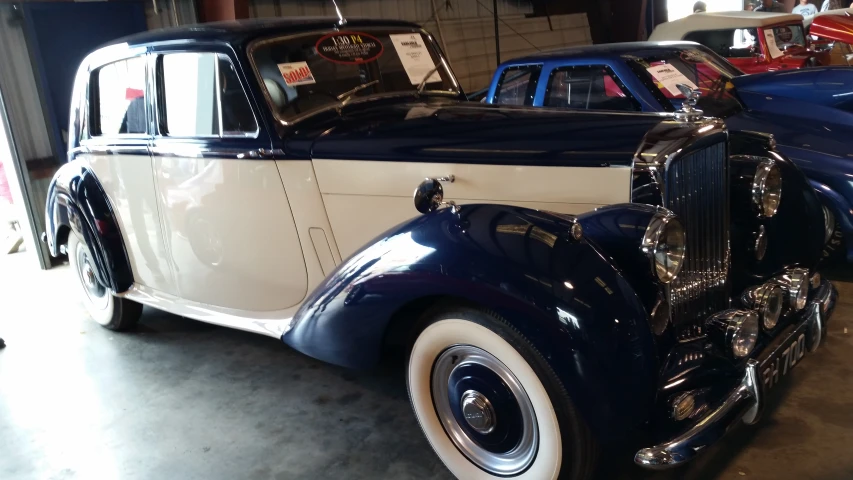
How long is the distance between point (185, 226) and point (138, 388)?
2.65ft

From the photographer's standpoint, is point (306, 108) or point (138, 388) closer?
point (306, 108)

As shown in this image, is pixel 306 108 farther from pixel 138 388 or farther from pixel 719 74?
pixel 719 74

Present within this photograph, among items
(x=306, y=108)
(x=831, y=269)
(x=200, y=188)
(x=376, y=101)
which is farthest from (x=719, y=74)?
(x=200, y=188)

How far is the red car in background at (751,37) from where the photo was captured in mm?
6625

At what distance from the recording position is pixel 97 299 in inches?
157

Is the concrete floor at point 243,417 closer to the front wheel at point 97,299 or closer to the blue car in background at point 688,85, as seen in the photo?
the front wheel at point 97,299

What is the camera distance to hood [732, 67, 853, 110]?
4.81 m

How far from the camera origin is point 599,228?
6.79 ft

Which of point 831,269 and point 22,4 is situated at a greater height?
point 22,4

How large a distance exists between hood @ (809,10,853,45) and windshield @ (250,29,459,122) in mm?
6052

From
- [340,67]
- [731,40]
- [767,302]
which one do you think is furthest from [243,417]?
[731,40]

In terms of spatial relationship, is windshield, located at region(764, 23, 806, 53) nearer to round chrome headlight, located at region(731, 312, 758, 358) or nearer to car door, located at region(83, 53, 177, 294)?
round chrome headlight, located at region(731, 312, 758, 358)

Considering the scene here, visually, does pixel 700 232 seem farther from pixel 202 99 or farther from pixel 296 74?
pixel 202 99

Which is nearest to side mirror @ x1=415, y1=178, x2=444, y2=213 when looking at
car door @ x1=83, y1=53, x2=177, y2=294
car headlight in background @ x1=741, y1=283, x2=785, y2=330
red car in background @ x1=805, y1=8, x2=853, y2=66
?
car headlight in background @ x1=741, y1=283, x2=785, y2=330
